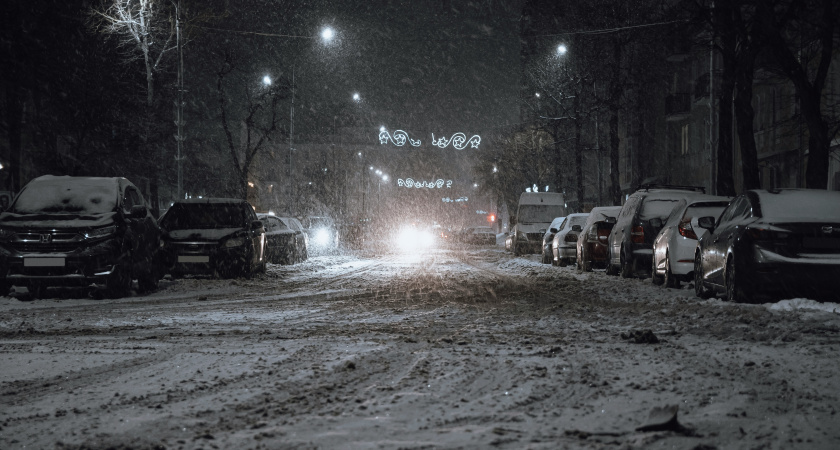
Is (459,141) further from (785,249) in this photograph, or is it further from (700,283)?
(785,249)

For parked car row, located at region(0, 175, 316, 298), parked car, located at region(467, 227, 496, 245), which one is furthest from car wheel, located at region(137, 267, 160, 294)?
parked car, located at region(467, 227, 496, 245)

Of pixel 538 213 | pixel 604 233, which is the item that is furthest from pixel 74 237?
pixel 538 213

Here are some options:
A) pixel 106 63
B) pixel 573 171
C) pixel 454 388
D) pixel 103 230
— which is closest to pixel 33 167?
pixel 106 63

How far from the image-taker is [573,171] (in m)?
66.7

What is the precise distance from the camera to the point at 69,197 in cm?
1427

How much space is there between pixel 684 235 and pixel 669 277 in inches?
36.6

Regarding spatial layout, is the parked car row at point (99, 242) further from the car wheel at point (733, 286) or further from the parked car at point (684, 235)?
the car wheel at point (733, 286)

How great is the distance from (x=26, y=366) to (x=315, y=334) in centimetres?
278

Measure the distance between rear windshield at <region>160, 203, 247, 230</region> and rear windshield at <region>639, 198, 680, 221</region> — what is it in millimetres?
8324

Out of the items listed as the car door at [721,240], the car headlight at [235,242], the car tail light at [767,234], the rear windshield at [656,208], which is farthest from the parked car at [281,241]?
the car tail light at [767,234]

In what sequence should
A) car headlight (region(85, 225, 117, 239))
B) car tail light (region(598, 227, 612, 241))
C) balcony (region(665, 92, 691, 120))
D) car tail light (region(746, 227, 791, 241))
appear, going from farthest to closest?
balcony (region(665, 92, 691, 120)) → car tail light (region(598, 227, 612, 241)) → car headlight (region(85, 225, 117, 239)) → car tail light (region(746, 227, 791, 241))

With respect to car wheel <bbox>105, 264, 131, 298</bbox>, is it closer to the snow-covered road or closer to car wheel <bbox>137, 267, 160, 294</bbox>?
car wheel <bbox>137, 267, 160, 294</bbox>

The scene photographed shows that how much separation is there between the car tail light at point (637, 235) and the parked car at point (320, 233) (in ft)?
63.9

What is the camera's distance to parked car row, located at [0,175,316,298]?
1290cm
